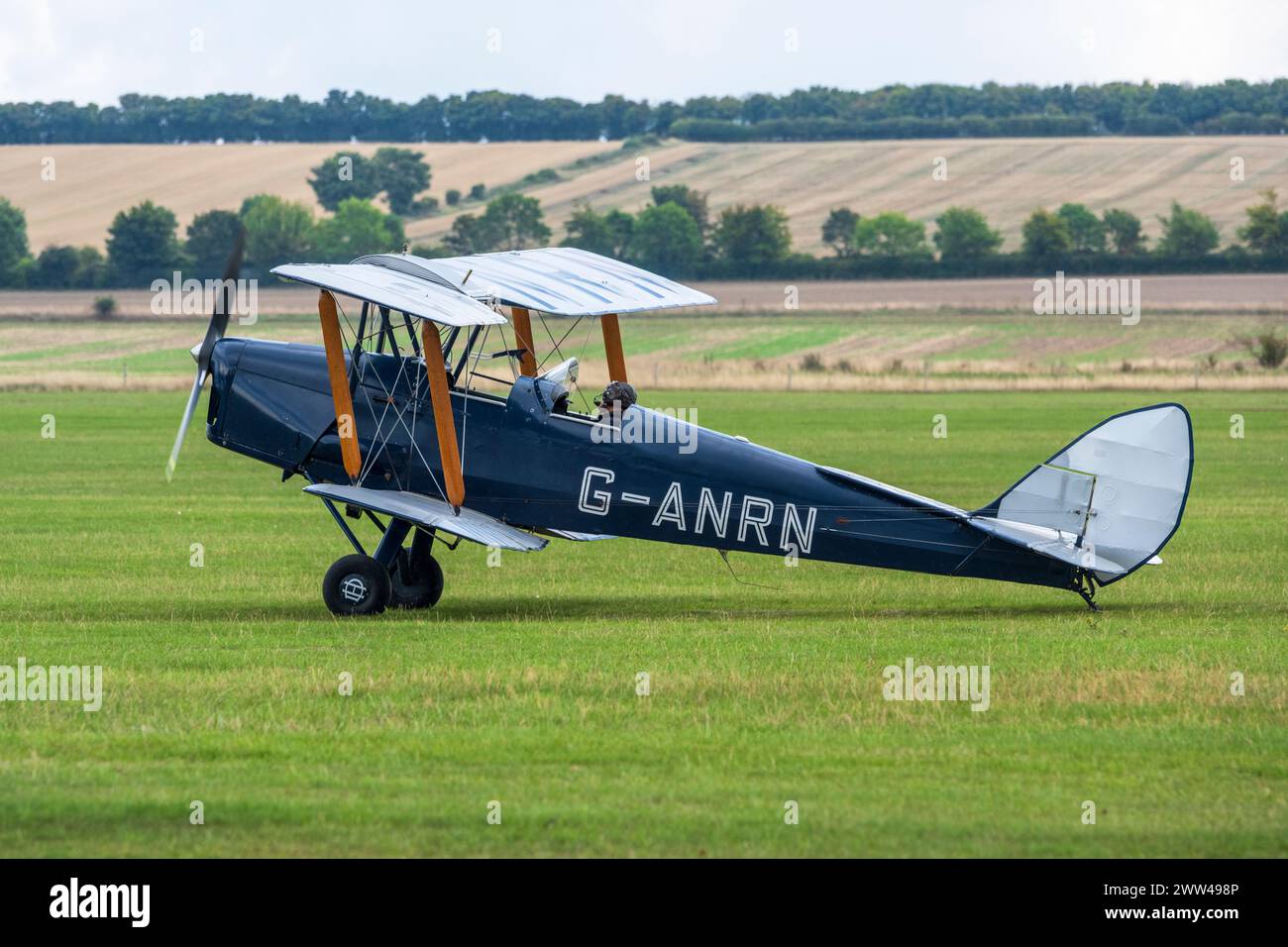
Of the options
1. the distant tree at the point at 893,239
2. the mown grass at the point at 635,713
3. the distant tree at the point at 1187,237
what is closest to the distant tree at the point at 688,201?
the distant tree at the point at 893,239

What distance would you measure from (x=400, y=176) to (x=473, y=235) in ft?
66.2

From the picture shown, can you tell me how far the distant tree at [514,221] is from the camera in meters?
104

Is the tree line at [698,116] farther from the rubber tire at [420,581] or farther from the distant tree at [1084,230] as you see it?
the rubber tire at [420,581]

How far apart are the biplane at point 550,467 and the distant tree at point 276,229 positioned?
3151 inches

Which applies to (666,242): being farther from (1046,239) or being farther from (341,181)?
(341,181)

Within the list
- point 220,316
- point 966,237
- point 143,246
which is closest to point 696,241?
point 966,237

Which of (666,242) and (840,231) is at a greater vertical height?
(840,231)

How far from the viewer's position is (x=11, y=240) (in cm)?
10038

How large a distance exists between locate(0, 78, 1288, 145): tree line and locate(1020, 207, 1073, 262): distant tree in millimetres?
42906

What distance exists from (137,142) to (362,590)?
459 feet
